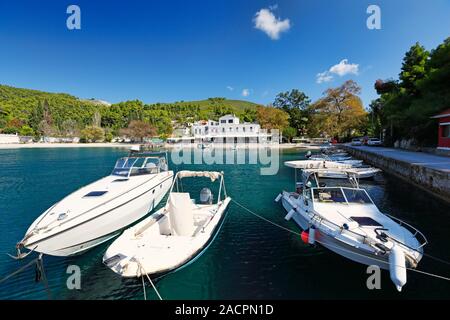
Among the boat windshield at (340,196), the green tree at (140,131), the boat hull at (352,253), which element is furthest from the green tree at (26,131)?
the boat hull at (352,253)

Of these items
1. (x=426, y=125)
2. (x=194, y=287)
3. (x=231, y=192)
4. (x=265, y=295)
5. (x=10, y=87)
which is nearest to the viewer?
(x=265, y=295)

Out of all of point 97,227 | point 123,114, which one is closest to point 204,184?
point 97,227

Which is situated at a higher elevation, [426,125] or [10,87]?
[10,87]

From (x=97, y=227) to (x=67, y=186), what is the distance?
1421cm

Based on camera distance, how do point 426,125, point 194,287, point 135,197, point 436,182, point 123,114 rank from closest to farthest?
point 194,287, point 135,197, point 436,182, point 426,125, point 123,114

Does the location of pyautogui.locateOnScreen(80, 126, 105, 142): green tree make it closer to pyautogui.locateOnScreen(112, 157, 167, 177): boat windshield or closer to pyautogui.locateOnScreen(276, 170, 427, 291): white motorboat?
pyautogui.locateOnScreen(112, 157, 167, 177): boat windshield

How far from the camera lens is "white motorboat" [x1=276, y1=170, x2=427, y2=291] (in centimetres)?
569

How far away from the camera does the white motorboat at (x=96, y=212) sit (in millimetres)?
6812

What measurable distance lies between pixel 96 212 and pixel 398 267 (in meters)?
8.51

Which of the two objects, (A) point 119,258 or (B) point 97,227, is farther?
(B) point 97,227

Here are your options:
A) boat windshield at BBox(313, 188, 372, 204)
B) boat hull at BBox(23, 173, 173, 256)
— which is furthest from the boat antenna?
boat hull at BBox(23, 173, 173, 256)

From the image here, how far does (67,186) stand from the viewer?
767 inches

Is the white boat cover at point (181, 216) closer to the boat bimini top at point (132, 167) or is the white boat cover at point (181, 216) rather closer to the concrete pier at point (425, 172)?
the boat bimini top at point (132, 167)
